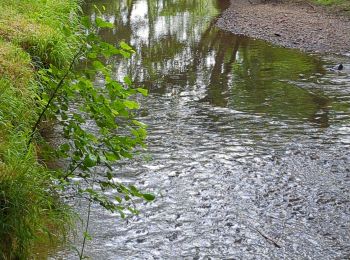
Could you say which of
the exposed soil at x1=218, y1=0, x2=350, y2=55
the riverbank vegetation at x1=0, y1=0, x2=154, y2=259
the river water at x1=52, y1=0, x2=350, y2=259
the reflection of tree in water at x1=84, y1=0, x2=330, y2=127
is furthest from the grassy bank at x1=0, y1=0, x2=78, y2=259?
the exposed soil at x1=218, y1=0, x2=350, y2=55

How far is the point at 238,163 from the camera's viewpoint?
824 centimetres

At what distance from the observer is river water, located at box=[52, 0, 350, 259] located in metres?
5.95

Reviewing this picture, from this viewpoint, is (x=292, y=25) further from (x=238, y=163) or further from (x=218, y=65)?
(x=238, y=163)

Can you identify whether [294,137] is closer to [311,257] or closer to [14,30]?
[311,257]

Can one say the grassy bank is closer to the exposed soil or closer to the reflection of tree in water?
the reflection of tree in water

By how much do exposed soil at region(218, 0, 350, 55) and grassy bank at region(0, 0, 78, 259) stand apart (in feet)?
30.9

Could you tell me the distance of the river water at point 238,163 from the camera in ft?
19.5

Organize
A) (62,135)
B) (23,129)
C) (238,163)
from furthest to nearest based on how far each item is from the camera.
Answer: (238,163)
(23,129)
(62,135)

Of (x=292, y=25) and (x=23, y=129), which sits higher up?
(x=23, y=129)

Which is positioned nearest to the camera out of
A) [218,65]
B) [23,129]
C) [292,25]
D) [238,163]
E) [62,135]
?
[62,135]

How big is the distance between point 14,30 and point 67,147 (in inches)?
265

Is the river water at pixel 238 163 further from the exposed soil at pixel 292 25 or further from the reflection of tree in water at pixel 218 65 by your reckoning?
the exposed soil at pixel 292 25

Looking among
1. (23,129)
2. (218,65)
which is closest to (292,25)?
(218,65)

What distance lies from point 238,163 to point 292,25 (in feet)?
48.9
